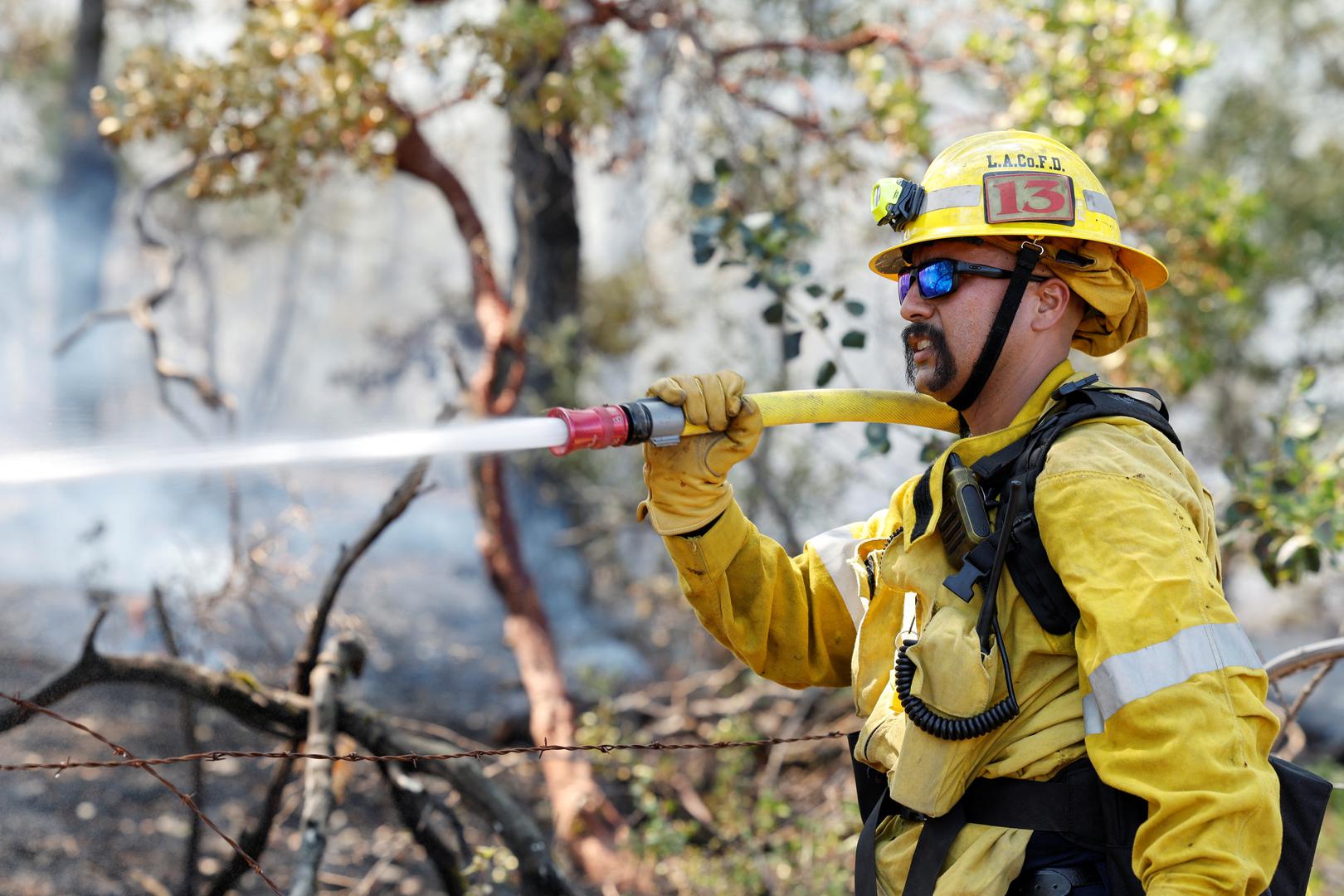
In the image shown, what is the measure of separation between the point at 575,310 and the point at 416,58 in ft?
9.57

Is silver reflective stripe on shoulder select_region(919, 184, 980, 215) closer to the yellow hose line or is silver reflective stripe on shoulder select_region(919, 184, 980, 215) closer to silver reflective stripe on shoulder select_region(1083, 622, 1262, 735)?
the yellow hose line

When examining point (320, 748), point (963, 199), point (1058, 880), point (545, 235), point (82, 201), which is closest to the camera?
point (1058, 880)

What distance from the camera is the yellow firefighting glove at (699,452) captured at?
2.29 m

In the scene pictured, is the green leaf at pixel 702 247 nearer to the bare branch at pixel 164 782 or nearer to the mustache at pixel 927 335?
the mustache at pixel 927 335

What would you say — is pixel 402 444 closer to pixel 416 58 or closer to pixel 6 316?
pixel 416 58

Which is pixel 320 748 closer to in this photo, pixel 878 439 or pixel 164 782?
pixel 164 782

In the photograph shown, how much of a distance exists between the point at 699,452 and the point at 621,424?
25 cm

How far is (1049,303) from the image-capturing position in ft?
7.53

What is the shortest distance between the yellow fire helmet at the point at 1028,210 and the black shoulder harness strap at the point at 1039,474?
0.81 feet

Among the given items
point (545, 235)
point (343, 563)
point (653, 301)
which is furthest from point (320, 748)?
point (653, 301)

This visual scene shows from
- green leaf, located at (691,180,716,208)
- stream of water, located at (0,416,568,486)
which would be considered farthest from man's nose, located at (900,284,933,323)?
green leaf, located at (691,180,716,208)

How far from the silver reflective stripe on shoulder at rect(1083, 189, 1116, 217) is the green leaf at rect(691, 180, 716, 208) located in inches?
92.9

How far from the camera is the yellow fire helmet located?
2207 mm

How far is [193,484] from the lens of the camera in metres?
8.55
